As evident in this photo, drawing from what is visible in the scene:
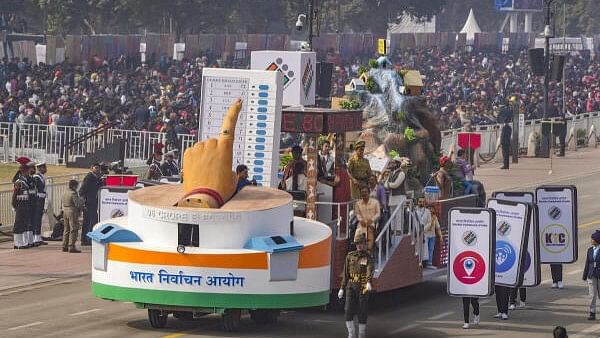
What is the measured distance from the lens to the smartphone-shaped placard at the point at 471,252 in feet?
83.8

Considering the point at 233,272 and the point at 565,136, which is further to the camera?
the point at 565,136

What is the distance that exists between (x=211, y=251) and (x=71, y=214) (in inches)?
411

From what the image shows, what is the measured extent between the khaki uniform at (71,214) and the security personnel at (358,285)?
1096 centimetres

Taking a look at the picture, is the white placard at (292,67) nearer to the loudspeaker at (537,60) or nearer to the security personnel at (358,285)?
the security personnel at (358,285)

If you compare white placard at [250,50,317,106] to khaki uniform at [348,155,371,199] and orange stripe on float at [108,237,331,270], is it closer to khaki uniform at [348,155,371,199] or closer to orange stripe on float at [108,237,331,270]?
khaki uniform at [348,155,371,199]

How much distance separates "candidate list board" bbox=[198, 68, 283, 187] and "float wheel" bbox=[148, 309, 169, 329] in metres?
3.45

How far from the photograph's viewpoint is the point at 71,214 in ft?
109

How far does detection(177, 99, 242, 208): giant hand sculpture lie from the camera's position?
24.1 metres

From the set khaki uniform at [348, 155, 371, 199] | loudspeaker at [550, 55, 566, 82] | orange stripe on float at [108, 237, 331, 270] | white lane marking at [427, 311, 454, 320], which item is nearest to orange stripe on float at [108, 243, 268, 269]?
orange stripe on float at [108, 237, 331, 270]

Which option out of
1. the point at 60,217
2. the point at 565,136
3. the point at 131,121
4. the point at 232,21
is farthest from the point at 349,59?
the point at 60,217

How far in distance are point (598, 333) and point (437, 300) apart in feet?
12.6

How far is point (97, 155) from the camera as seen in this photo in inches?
1930

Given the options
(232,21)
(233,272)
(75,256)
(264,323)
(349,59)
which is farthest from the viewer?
(232,21)

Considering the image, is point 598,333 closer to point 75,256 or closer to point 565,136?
point 75,256
